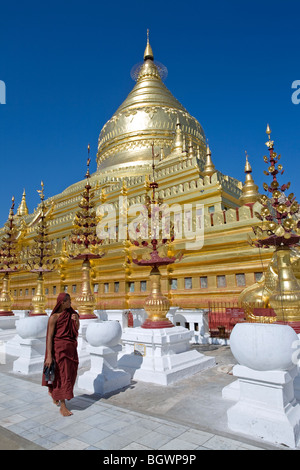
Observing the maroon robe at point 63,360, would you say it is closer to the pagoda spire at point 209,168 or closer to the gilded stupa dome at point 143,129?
the pagoda spire at point 209,168

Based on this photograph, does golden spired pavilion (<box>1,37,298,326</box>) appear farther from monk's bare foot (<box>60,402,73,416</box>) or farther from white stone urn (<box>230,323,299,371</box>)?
Result: white stone urn (<box>230,323,299,371</box>)

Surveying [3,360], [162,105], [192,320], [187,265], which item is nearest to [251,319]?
[192,320]

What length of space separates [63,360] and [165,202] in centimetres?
1468

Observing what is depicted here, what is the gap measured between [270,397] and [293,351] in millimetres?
658

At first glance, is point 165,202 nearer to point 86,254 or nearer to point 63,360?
point 86,254

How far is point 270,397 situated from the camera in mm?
3908

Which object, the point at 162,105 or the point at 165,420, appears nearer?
the point at 165,420

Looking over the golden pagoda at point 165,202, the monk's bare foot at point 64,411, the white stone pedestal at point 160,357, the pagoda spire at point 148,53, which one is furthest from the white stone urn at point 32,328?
the pagoda spire at point 148,53

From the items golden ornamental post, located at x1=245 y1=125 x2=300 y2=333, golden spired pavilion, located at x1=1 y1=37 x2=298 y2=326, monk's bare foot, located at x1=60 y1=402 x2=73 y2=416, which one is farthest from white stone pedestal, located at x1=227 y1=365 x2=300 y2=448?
golden spired pavilion, located at x1=1 y1=37 x2=298 y2=326

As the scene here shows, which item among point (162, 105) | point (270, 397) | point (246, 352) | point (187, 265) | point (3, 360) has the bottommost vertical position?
point (3, 360)

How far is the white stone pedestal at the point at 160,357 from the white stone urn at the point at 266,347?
2895 mm

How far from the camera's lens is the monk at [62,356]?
15.5ft
